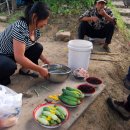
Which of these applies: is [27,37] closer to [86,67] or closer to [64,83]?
[64,83]

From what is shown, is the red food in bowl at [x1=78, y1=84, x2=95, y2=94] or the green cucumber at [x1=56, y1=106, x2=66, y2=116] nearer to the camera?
the green cucumber at [x1=56, y1=106, x2=66, y2=116]

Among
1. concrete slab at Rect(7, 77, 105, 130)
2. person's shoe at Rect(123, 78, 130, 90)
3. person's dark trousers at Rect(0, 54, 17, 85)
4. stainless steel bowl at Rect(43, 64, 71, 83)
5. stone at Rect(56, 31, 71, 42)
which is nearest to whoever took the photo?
concrete slab at Rect(7, 77, 105, 130)

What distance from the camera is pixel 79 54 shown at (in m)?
4.19

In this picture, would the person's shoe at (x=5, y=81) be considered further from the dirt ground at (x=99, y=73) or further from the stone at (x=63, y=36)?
the stone at (x=63, y=36)

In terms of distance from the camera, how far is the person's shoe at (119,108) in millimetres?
3830

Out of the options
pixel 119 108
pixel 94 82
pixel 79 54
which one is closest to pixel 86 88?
pixel 94 82

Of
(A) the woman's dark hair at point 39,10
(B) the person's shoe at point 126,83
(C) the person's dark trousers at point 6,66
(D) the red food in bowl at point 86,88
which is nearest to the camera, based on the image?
(A) the woman's dark hair at point 39,10

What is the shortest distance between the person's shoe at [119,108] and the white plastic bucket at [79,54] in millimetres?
740

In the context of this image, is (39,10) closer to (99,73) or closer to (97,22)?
(99,73)

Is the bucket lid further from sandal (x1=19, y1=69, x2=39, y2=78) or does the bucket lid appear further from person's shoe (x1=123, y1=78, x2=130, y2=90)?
person's shoe (x1=123, y1=78, x2=130, y2=90)

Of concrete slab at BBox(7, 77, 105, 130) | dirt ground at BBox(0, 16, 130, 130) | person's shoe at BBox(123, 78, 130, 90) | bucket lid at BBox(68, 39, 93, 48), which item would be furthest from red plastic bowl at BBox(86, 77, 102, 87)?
person's shoe at BBox(123, 78, 130, 90)

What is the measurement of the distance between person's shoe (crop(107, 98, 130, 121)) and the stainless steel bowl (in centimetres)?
75

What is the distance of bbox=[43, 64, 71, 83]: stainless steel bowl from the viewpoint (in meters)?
3.78

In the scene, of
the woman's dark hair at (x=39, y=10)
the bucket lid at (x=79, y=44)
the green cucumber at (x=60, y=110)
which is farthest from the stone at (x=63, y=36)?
the green cucumber at (x=60, y=110)
